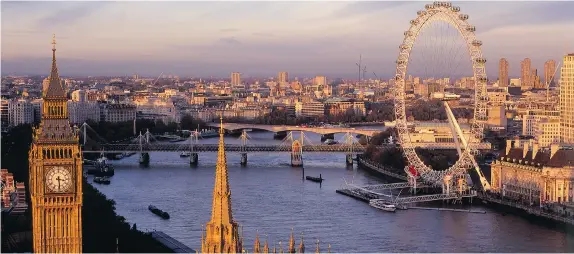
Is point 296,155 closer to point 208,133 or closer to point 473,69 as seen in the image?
point 473,69

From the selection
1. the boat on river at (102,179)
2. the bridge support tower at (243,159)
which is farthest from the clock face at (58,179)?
the bridge support tower at (243,159)

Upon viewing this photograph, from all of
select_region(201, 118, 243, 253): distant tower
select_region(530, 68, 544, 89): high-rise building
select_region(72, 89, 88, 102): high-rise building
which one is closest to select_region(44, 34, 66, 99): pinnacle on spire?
select_region(201, 118, 243, 253): distant tower

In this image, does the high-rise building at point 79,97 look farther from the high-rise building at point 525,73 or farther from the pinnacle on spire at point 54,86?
the pinnacle on spire at point 54,86

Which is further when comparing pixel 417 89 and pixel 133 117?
pixel 417 89

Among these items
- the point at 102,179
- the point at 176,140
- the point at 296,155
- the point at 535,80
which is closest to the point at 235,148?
the point at 296,155

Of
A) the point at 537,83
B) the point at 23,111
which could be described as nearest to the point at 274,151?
the point at 23,111

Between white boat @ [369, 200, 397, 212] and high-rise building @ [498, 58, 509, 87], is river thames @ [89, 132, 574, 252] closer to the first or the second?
white boat @ [369, 200, 397, 212]

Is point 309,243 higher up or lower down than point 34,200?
lower down

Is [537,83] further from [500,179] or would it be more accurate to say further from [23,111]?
[500,179]
